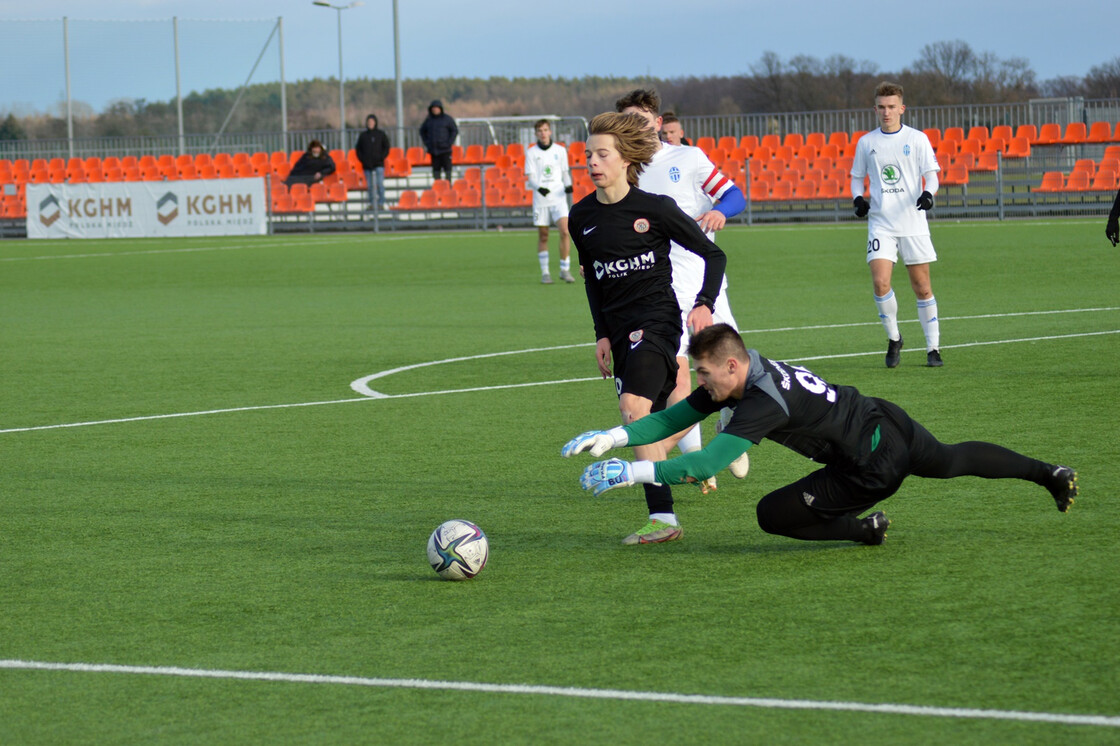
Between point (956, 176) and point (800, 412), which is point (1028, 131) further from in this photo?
point (800, 412)

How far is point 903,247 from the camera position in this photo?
11.6 m

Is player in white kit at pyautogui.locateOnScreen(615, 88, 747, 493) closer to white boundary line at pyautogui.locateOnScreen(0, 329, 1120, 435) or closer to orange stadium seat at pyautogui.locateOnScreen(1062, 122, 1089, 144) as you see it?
white boundary line at pyautogui.locateOnScreen(0, 329, 1120, 435)

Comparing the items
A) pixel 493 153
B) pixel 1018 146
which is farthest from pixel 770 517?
pixel 493 153

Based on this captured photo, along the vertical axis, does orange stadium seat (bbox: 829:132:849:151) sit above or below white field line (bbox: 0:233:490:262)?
above

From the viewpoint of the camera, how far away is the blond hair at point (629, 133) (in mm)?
5957

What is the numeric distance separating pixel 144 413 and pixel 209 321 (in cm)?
693

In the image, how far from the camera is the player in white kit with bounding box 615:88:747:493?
7.28m

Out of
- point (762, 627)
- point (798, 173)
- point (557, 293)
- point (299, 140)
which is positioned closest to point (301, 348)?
point (557, 293)

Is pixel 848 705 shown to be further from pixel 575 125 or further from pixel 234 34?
pixel 234 34

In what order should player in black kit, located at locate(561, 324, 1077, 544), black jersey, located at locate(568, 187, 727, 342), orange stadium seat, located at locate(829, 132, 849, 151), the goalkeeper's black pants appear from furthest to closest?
orange stadium seat, located at locate(829, 132, 849, 151) → black jersey, located at locate(568, 187, 727, 342) → the goalkeeper's black pants → player in black kit, located at locate(561, 324, 1077, 544)

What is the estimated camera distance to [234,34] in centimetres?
4841

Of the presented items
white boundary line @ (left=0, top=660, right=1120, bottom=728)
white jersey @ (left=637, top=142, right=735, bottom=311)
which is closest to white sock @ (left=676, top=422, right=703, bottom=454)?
white jersey @ (left=637, top=142, right=735, bottom=311)

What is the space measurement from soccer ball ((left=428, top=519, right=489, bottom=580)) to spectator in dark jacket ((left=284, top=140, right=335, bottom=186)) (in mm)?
29992

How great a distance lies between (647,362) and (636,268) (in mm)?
432
